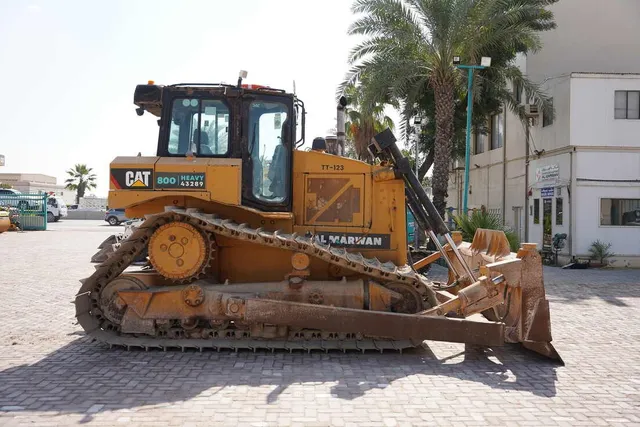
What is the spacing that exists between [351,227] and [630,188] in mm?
15945

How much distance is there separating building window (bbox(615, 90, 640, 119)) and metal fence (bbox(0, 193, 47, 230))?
30894mm

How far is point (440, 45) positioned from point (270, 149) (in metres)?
14.8

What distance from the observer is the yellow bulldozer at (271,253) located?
6691 mm

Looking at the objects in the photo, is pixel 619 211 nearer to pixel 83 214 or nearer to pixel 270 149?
pixel 270 149

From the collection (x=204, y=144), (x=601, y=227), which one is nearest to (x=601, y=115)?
(x=601, y=227)

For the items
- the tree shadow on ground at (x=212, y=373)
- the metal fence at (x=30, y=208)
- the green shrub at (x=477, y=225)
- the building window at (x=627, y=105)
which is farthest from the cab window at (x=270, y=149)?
the metal fence at (x=30, y=208)

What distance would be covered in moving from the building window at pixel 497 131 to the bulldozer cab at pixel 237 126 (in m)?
22.2

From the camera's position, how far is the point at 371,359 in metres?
6.68

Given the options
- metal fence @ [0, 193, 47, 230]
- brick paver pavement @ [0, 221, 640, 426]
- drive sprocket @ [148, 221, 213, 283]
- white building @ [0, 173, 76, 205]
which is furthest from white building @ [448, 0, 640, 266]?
white building @ [0, 173, 76, 205]

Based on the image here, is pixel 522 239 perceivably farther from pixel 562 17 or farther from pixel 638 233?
pixel 562 17

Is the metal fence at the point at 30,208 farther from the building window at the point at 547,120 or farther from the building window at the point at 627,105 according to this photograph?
the building window at the point at 627,105

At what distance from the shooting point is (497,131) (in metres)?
28.9

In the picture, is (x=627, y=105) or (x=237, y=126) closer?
(x=237, y=126)

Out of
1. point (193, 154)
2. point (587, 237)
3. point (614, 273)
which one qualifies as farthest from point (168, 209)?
point (587, 237)
